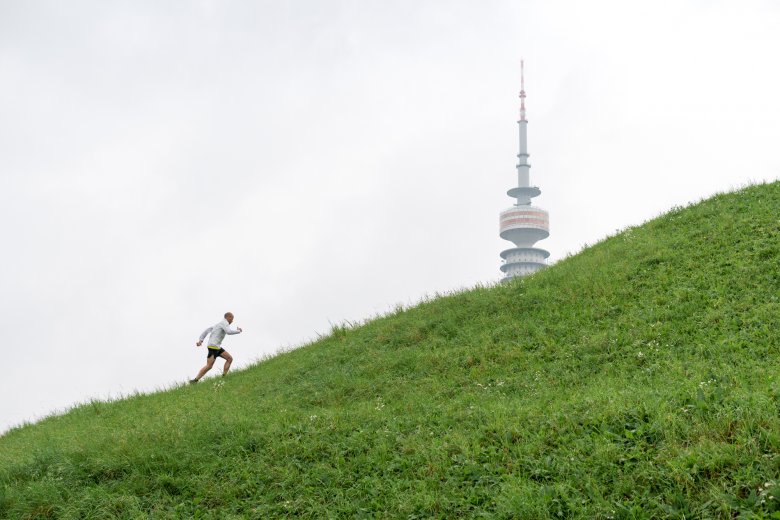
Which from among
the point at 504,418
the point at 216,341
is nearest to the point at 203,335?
the point at 216,341

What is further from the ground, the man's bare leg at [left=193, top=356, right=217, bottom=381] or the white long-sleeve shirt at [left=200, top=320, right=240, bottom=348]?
the white long-sleeve shirt at [left=200, top=320, right=240, bottom=348]

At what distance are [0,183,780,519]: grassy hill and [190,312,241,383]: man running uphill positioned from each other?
932mm

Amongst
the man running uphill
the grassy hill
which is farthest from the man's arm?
the grassy hill

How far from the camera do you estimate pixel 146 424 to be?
14641mm

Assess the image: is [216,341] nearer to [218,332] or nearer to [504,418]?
[218,332]

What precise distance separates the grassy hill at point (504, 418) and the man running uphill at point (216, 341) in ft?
3.06

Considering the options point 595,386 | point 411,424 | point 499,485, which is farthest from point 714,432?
point 411,424

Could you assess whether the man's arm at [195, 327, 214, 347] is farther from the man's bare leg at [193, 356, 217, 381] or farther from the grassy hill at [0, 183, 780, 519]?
the grassy hill at [0, 183, 780, 519]

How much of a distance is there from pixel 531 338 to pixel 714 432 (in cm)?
757

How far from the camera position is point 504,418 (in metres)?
11.0

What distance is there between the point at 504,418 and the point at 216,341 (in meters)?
12.4

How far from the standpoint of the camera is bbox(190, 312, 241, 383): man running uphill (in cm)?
2105

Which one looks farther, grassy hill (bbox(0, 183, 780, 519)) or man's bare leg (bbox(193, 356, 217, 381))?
man's bare leg (bbox(193, 356, 217, 381))

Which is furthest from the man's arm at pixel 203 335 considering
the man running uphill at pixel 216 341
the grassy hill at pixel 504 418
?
the grassy hill at pixel 504 418
